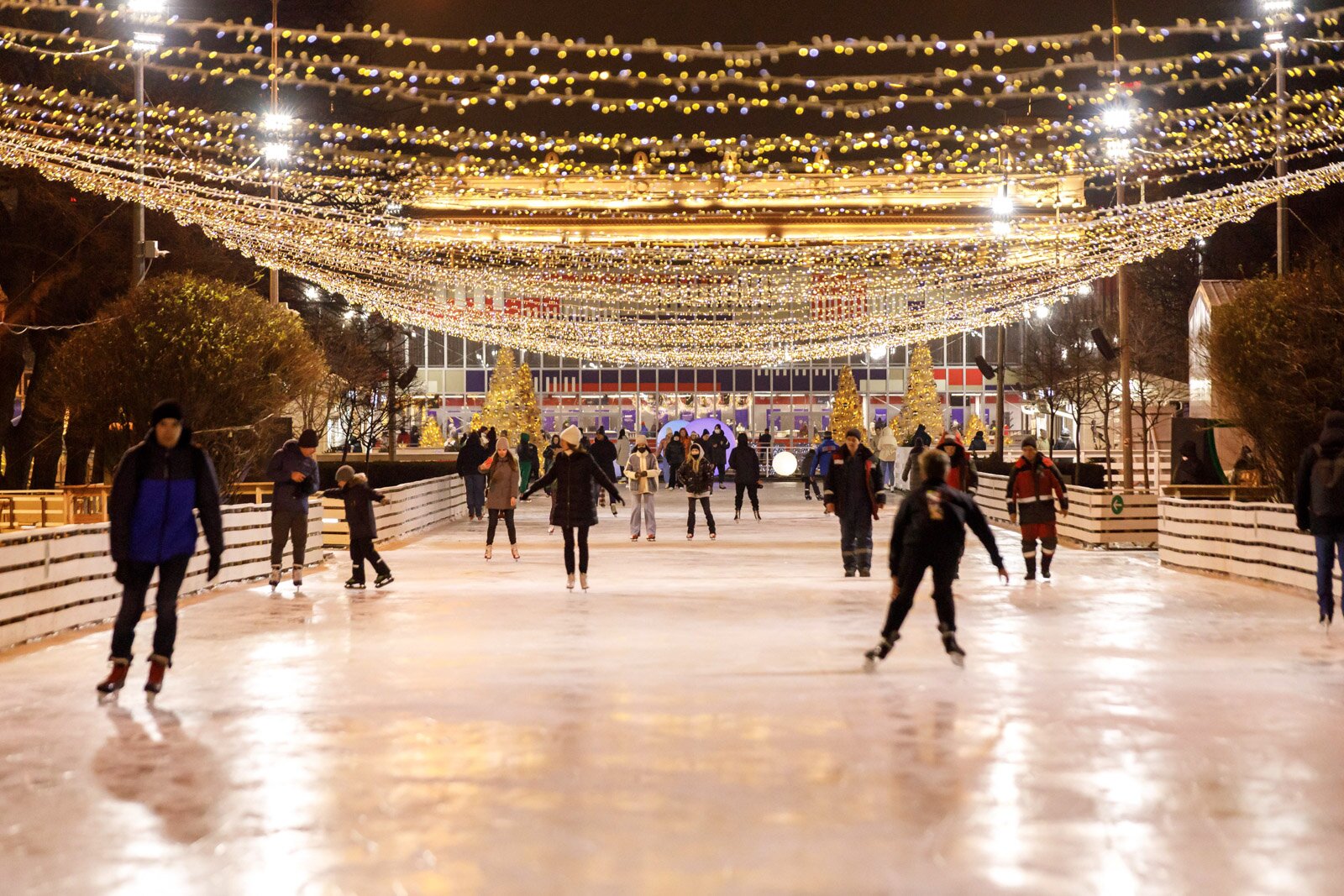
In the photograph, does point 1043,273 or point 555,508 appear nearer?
point 555,508

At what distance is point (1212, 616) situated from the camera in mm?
13367

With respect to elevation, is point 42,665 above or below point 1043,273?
below

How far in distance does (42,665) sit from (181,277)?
13.2 meters

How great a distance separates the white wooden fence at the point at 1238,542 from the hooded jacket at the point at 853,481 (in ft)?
12.3

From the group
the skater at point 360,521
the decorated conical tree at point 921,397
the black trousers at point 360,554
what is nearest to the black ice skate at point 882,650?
the skater at point 360,521

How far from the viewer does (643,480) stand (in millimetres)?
24094

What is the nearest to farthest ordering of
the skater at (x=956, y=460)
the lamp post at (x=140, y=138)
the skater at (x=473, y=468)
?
the skater at (x=956, y=460), the lamp post at (x=140, y=138), the skater at (x=473, y=468)

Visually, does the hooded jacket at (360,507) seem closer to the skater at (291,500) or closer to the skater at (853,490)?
the skater at (291,500)

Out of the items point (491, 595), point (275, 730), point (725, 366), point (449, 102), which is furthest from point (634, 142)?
point (725, 366)

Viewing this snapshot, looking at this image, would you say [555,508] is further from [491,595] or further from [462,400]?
[462,400]

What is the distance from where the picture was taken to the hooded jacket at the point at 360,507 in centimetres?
1620

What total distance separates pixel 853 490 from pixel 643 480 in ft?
25.6

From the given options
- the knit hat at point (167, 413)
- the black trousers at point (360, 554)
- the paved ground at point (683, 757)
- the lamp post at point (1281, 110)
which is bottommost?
the paved ground at point (683, 757)

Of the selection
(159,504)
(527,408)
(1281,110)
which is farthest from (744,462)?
(527,408)
